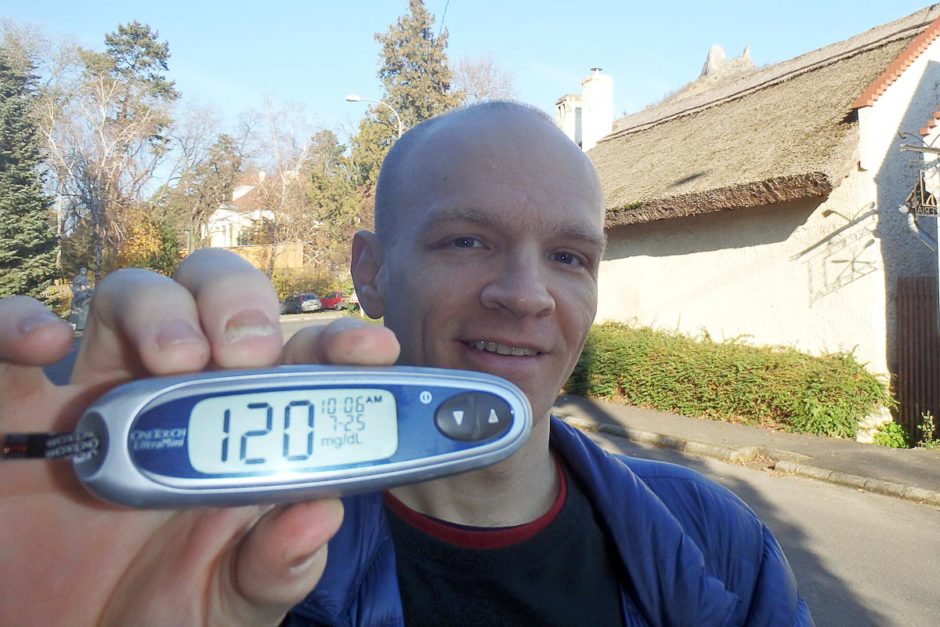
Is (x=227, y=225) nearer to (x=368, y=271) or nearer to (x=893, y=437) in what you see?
→ (x=893, y=437)

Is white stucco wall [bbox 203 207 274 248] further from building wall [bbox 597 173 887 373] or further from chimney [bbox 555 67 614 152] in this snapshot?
chimney [bbox 555 67 614 152]

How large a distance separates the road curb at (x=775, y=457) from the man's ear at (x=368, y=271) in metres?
4.78

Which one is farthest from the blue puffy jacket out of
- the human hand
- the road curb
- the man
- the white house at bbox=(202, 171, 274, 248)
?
the white house at bbox=(202, 171, 274, 248)

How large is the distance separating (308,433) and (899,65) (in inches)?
465

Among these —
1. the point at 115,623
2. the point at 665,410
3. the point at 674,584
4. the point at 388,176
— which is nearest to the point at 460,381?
the point at 115,623

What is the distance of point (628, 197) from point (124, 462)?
1342 cm

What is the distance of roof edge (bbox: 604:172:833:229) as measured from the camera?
9.85m

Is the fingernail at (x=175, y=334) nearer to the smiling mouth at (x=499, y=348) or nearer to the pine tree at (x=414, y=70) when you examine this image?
Answer: the smiling mouth at (x=499, y=348)

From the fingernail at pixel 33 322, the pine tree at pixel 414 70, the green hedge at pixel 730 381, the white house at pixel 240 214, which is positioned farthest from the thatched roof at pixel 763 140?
the pine tree at pixel 414 70

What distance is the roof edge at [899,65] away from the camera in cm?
977

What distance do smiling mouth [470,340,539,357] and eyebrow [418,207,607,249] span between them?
0.28 m

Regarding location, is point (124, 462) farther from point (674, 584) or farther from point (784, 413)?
point (784, 413)

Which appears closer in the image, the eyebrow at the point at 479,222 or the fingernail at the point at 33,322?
the fingernail at the point at 33,322

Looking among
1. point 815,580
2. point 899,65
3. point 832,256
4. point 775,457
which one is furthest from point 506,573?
point 899,65
